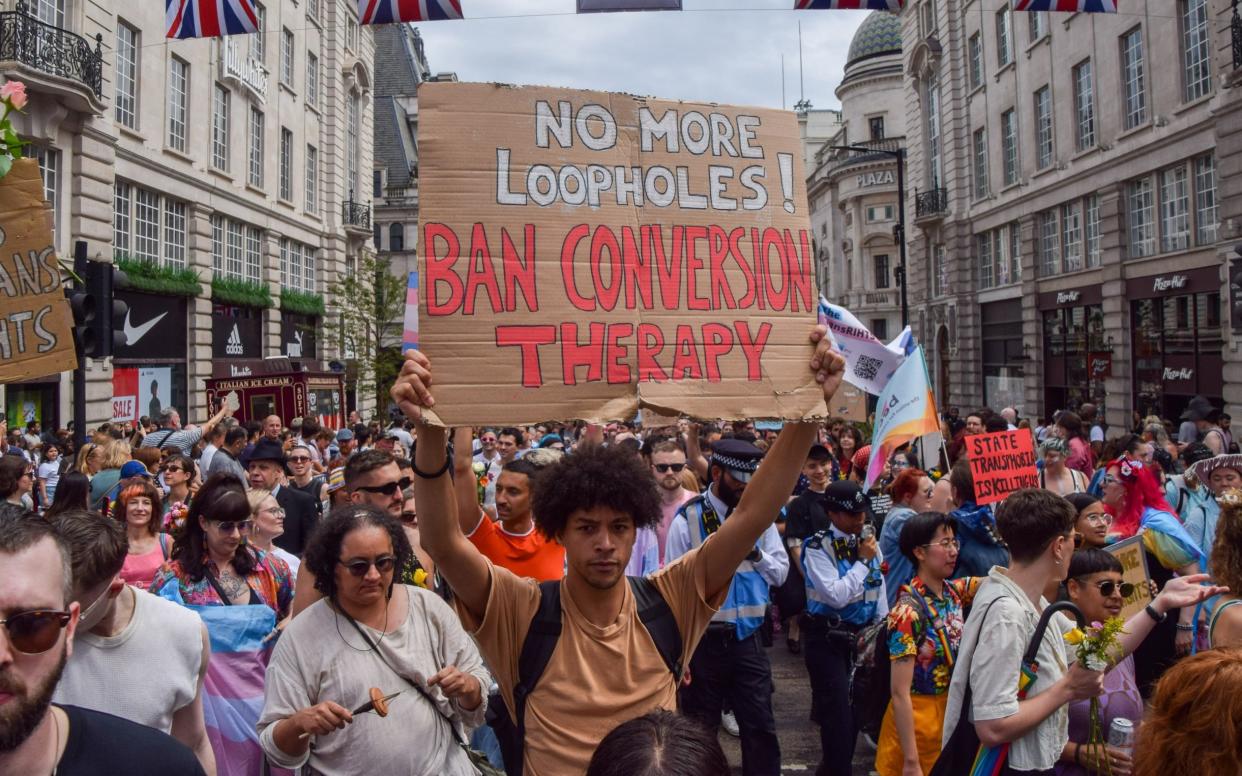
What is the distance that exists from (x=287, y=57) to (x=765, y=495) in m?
33.0

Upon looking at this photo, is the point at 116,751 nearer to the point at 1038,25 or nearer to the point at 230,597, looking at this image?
the point at 230,597

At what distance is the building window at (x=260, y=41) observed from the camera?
27.7 meters

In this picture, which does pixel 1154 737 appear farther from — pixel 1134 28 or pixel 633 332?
pixel 1134 28

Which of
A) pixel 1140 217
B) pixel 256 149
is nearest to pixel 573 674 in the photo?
pixel 1140 217

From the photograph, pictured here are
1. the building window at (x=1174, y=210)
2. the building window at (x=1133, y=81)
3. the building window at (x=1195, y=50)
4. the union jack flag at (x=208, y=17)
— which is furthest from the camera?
the building window at (x=1133, y=81)

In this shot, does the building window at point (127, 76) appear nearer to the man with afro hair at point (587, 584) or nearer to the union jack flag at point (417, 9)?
the union jack flag at point (417, 9)

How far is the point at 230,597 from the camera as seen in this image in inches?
171

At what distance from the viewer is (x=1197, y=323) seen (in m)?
20.9

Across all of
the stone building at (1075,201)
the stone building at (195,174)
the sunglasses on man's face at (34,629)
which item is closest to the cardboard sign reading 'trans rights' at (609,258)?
the sunglasses on man's face at (34,629)

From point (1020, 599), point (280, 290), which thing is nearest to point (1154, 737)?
point (1020, 599)

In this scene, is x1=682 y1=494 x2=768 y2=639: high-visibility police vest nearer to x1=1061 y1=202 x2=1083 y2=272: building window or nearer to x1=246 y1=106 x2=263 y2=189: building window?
x1=1061 y1=202 x2=1083 y2=272: building window

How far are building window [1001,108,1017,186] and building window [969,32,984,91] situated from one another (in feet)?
6.74

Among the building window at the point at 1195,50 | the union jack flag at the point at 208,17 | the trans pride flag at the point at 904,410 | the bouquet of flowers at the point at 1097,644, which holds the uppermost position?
the building window at the point at 1195,50

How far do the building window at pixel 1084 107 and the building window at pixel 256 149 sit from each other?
81.4 ft
